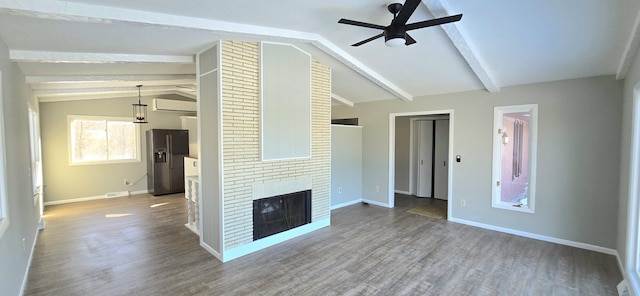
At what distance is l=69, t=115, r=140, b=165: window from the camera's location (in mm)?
7051

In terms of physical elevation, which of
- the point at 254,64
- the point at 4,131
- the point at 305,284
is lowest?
the point at 305,284

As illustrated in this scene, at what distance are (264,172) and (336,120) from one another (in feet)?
13.0

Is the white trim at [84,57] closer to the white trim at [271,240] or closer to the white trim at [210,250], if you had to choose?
the white trim at [210,250]

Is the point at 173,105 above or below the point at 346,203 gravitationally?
above

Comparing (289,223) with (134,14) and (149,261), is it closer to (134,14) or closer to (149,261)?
(149,261)

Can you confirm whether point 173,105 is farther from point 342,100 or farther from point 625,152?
point 625,152

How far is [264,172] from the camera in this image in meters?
4.06

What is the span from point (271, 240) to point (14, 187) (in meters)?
2.86

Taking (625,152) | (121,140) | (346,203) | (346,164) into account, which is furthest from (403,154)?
(121,140)

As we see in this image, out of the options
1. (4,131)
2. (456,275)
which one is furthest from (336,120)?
(4,131)

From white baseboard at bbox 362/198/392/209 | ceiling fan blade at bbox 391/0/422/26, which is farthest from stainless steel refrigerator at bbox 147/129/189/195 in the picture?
ceiling fan blade at bbox 391/0/422/26

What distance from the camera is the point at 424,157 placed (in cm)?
747

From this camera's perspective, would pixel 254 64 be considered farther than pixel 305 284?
Yes

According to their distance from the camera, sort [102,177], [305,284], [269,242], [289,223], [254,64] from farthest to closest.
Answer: [102,177], [289,223], [269,242], [254,64], [305,284]
